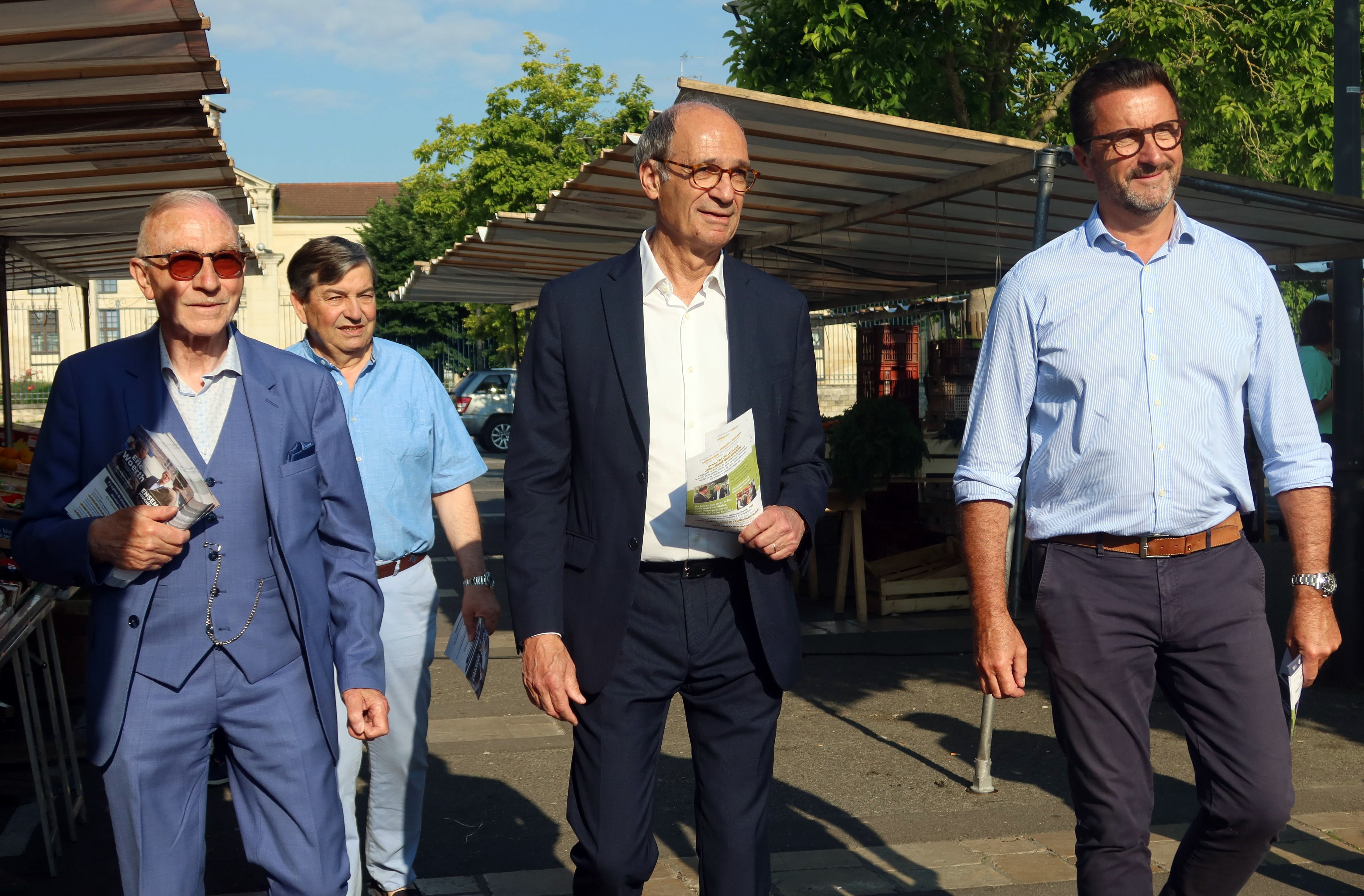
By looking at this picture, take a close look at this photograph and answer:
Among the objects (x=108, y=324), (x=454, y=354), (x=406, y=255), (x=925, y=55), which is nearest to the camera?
(x=925, y=55)

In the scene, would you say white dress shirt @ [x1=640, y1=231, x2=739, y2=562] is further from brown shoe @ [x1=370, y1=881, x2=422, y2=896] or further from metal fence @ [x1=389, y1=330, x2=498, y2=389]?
metal fence @ [x1=389, y1=330, x2=498, y2=389]

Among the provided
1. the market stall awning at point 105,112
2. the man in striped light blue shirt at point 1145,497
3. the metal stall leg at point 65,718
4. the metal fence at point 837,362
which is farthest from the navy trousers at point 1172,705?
the metal fence at point 837,362

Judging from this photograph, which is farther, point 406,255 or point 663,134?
point 406,255

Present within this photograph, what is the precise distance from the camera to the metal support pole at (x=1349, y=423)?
683cm

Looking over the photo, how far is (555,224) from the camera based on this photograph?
9.95 meters

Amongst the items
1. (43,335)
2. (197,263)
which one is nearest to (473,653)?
(197,263)

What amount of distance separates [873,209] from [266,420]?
5.77m

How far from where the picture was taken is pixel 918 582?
30.7ft

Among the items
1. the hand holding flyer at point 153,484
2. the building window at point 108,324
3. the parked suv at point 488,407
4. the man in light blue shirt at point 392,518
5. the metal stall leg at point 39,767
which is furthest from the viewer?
the building window at point 108,324

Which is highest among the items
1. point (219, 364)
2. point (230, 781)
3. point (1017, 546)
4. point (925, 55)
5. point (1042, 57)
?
point (1042, 57)

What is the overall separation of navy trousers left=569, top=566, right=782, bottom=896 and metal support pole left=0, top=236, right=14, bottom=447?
7684 millimetres

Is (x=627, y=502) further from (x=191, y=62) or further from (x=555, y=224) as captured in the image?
(x=555, y=224)

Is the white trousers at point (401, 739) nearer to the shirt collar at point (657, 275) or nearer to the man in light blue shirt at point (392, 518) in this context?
the man in light blue shirt at point (392, 518)

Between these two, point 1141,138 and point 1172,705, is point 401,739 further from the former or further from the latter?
point 1141,138
